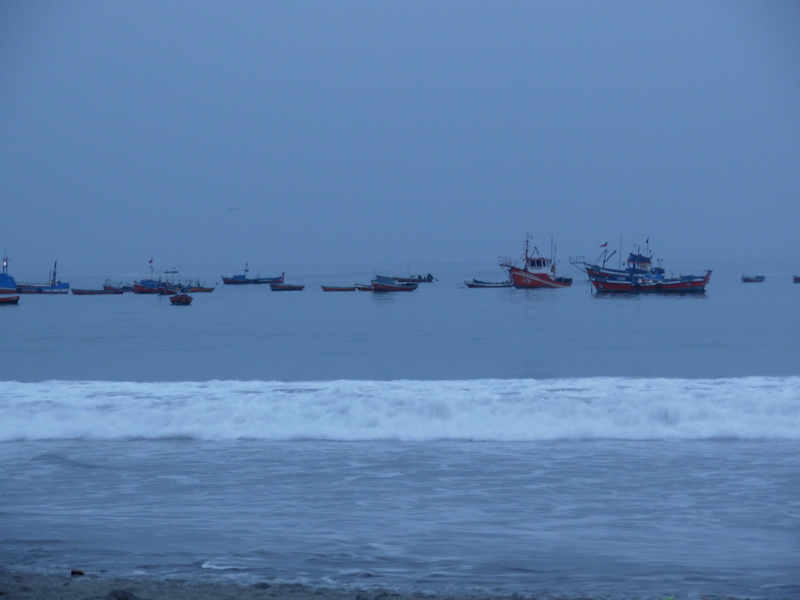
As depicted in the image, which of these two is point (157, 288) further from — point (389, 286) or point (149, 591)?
point (149, 591)

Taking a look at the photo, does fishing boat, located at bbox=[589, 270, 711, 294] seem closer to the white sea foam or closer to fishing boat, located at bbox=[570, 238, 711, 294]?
fishing boat, located at bbox=[570, 238, 711, 294]

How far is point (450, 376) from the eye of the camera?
27.5m

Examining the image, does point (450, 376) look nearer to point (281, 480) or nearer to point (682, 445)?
point (682, 445)

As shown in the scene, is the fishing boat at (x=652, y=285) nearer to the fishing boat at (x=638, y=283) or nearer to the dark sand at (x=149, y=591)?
the fishing boat at (x=638, y=283)

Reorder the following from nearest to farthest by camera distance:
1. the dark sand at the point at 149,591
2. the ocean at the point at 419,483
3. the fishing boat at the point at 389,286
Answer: the dark sand at the point at 149,591, the ocean at the point at 419,483, the fishing boat at the point at 389,286

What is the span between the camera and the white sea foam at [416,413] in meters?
14.1

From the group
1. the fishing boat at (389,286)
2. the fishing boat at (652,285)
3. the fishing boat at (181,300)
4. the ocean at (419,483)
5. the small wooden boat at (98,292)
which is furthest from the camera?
the small wooden boat at (98,292)

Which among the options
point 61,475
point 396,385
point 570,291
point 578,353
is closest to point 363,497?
point 61,475

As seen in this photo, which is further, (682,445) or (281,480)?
(682,445)

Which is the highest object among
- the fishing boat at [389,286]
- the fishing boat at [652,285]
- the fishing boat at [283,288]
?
the fishing boat at [652,285]

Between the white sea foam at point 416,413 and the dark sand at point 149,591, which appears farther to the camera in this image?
the white sea foam at point 416,413

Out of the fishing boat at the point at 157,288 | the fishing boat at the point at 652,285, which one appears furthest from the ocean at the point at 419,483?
the fishing boat at the point at 157,288

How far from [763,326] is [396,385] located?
119 feet

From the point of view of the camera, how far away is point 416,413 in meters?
15.3
